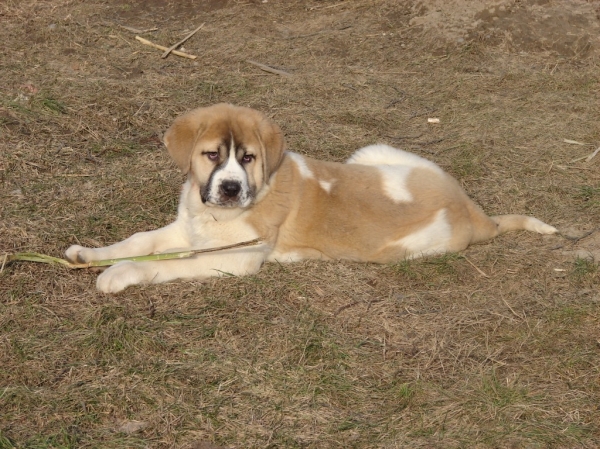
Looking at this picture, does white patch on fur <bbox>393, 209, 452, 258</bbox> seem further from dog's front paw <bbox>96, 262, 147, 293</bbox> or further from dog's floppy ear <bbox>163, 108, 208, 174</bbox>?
dog's front paw <bbox>96, 262, 147, 293</bbox>

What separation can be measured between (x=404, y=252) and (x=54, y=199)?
2620mm

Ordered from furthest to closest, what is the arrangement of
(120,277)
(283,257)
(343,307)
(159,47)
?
(159,47) → (283,257) → (343,307) → (120,277)

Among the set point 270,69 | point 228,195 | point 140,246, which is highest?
point 228,195

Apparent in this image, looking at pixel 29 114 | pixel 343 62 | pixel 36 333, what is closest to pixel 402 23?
pixel 343 62

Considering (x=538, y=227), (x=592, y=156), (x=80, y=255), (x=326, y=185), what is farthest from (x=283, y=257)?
(x=592, y=156)

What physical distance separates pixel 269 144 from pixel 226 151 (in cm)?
33

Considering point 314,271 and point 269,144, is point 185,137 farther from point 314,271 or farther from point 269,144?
point 314,271

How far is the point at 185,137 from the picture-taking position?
492cm

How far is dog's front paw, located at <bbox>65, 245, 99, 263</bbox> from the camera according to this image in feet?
16.4

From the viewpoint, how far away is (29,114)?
7207mm

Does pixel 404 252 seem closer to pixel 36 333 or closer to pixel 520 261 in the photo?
pixel 520 261

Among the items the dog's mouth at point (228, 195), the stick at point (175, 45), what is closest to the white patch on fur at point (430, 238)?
the dog's mouth at point (228, 195)

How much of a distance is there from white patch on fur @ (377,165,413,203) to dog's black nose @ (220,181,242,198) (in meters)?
1.20

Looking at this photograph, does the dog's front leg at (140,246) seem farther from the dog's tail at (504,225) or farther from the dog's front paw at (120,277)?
the dog's tail at (504,225)
